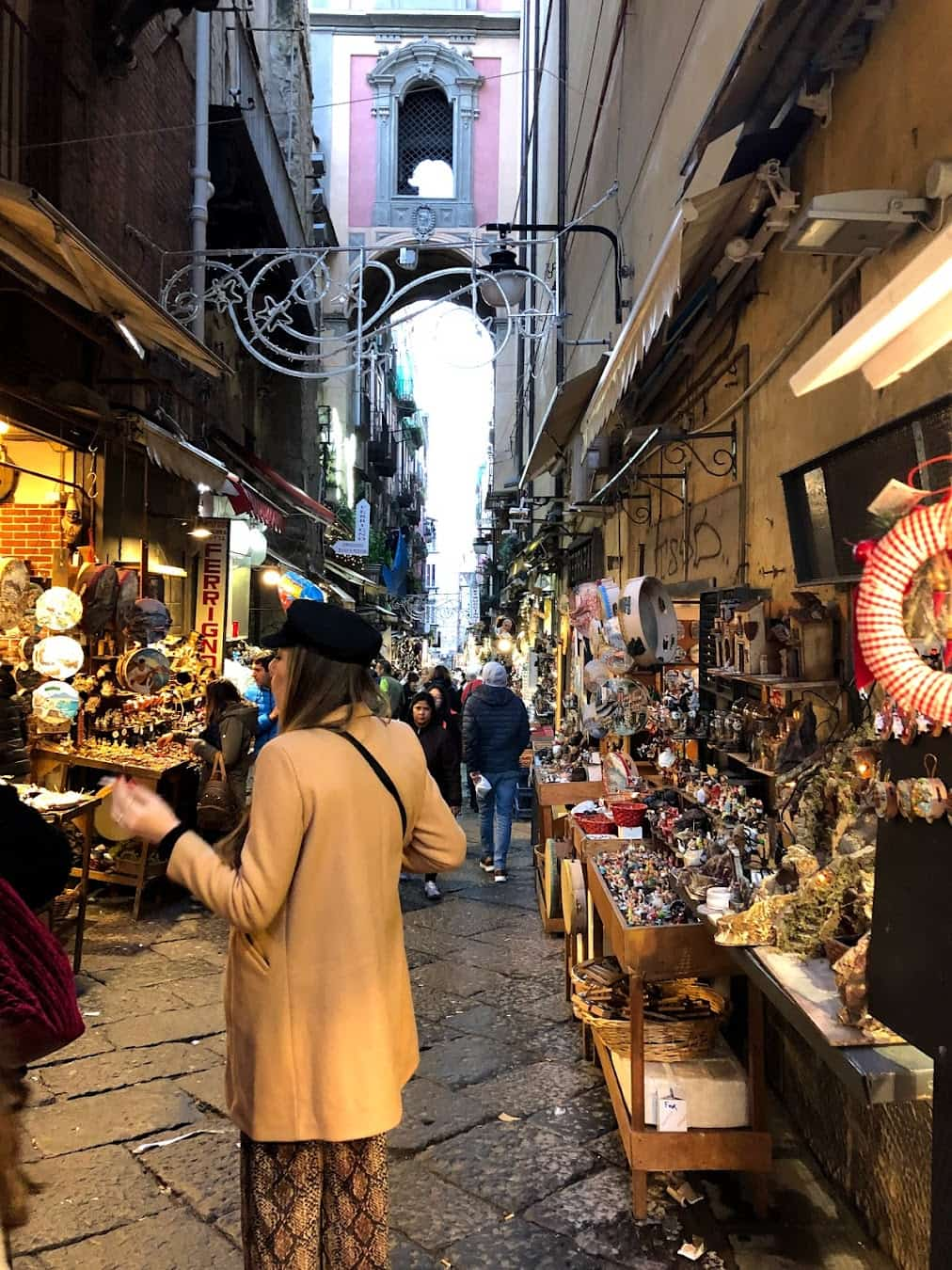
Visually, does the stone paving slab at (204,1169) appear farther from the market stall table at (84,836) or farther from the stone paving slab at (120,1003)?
the market stall table at (84,836)

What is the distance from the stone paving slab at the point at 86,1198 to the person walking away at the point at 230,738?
10.5ft

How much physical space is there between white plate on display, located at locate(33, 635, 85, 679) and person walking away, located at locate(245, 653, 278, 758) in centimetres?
129

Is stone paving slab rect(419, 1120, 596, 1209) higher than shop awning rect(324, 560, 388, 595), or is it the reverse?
shop awning rect(324, 560, 388, 595)

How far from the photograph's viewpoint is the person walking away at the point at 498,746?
7.96m

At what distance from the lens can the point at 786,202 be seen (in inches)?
138

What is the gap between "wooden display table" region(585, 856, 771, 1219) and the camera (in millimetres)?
3172

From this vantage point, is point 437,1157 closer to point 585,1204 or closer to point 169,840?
point 585,1204

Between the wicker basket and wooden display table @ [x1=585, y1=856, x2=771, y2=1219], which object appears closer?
wooden display table @ [x1=585, y1=856, x2=771, y2=1219]

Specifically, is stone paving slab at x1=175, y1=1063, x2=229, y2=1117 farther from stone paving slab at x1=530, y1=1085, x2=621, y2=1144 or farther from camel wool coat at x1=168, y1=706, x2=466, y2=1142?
camel wool coat at x1=168, y1=706, x2=466, y2=1142

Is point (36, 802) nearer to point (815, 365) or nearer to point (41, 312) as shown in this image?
point (41, 312)

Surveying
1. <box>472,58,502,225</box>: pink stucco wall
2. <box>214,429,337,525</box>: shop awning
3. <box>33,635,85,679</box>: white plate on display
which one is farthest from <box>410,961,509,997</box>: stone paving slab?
<box>472,58,502,225</box>: pink stucco wall

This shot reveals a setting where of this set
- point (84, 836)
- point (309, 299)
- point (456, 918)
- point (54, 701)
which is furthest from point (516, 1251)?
point (309, 299)

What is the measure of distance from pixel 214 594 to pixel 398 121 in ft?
60.5

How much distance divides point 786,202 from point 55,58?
584 centimetres
